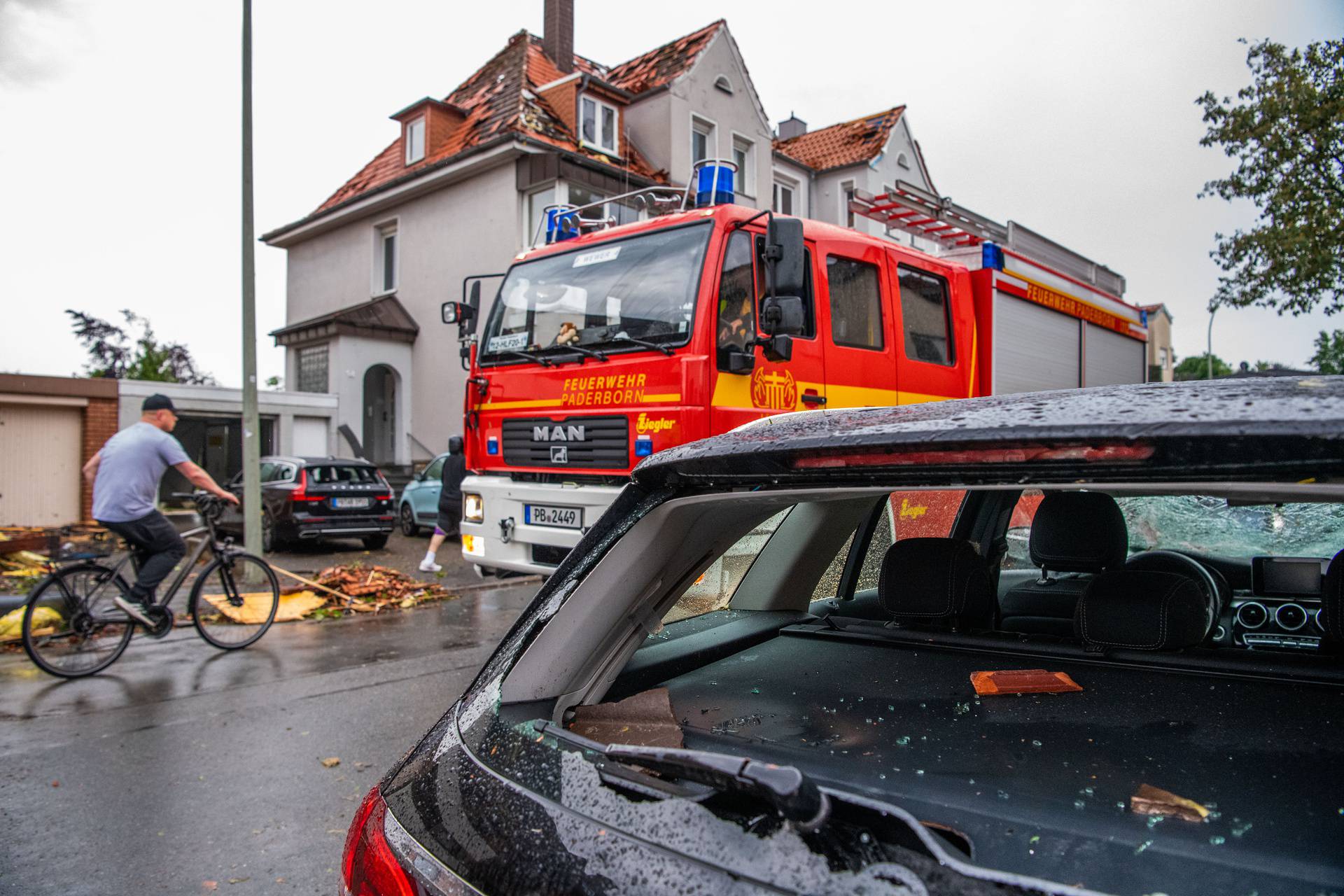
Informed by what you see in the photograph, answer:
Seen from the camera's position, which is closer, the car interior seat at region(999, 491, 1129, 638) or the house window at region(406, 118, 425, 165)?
the car interior seat at region(999, 491, 1129, 638)

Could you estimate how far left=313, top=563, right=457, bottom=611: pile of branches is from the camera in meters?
9.30

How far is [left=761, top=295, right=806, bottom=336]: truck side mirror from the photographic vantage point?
5.61 meters

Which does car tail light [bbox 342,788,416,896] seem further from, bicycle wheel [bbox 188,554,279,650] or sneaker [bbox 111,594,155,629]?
bicycle wheel [bbox 188,554,279,650]

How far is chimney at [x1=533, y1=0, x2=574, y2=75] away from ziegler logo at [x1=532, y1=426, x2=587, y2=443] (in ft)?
63.2

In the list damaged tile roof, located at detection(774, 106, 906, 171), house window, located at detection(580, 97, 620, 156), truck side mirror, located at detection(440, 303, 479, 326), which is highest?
damaged tile roof, located at detection(774, 106, 906, 171)

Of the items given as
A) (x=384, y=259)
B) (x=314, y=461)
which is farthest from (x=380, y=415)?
(x=314, y=461)

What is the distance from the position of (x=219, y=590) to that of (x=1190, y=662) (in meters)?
7.26

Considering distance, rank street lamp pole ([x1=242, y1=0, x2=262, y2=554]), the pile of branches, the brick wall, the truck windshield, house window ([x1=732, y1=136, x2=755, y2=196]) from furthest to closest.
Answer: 1. house window ([x1=732, y1=136, x2=755, y2=196])
2. the brick wall
3. street lamp pole ([x1=242, y1=0, x2=262, y2=554])
4. the pile of branches
5. the truck windshield

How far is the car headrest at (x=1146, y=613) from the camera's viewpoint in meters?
1.96

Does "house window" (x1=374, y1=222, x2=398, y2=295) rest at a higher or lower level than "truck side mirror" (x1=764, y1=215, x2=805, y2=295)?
higher

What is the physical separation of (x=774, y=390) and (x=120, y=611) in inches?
197

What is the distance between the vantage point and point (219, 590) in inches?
289

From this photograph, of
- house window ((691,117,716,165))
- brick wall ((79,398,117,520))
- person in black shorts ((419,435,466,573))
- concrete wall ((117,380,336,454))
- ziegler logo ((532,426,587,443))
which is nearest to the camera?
ziegler logo ((532,426,587,443))

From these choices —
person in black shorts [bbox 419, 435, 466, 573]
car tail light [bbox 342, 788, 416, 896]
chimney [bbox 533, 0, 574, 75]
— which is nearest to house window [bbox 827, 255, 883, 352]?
car tail light [bbox 342, 788, 416, 896]
